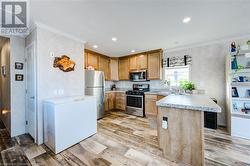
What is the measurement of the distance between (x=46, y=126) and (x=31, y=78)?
114 centimetres

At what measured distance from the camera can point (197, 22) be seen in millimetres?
2361

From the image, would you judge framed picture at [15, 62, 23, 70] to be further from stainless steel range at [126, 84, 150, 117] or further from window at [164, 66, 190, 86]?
window at [164, 66, 190, 86]

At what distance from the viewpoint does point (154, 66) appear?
4375 mm

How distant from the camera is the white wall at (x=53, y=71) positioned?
2.39 metres

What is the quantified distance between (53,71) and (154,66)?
3.26 m

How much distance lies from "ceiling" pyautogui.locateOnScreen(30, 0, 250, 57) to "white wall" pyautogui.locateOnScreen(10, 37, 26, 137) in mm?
1196

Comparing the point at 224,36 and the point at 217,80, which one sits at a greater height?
the point at 224,36

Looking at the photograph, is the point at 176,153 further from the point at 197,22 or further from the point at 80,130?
the point at 197,22

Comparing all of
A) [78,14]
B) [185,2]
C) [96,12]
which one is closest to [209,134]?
[185,2]

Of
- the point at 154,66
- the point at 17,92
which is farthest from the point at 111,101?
the point at 17,92

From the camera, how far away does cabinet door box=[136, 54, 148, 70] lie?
4.61 m

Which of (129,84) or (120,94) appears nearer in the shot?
(120,94)

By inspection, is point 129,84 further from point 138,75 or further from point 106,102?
point 106,102

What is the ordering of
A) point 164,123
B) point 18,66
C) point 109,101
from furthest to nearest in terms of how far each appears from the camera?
point 109,101, point 18,66, point 164,123
